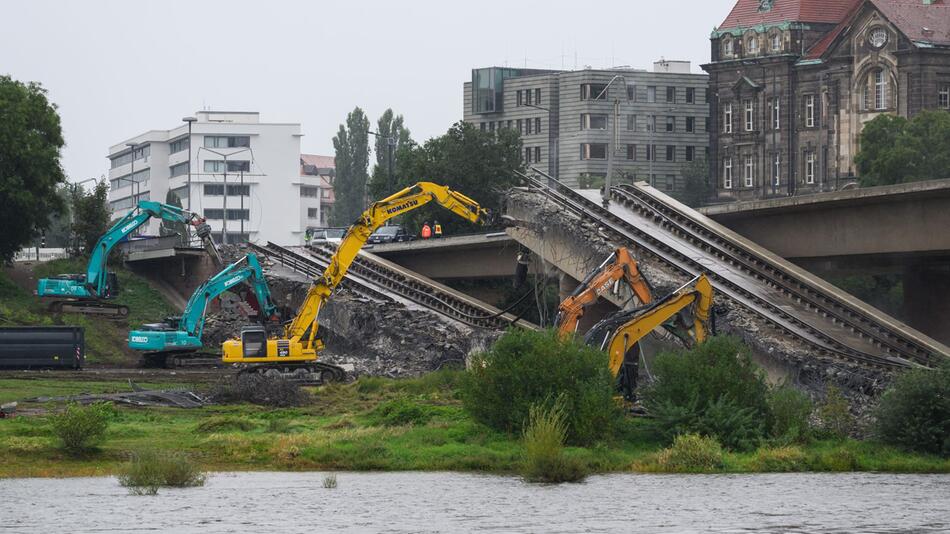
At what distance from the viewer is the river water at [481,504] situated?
41.5m

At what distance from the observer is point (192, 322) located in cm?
8200

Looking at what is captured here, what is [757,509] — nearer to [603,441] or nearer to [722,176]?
[603,441]

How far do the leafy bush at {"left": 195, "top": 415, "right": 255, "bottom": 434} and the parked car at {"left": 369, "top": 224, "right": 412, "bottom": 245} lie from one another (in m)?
51.2

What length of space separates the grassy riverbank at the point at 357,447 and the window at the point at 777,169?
121 metres

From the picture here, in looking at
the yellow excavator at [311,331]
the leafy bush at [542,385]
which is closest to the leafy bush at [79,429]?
the leafy bush at [542,385]

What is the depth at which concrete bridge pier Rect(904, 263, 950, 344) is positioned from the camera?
3228 inches

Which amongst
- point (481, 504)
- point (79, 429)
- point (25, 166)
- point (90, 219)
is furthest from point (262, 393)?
point (90, 219)

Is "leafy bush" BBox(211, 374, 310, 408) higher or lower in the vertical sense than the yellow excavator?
lower

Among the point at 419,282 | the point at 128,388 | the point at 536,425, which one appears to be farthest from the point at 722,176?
the point at 536,425

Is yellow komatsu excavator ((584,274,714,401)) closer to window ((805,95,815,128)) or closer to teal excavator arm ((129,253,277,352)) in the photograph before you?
teal excavator arm ((129,253,277,352))

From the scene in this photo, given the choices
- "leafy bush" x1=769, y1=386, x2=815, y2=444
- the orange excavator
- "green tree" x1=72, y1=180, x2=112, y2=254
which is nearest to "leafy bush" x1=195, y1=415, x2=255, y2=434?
the orange excavator

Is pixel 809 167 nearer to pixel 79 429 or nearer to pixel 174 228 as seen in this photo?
pixel 174 228

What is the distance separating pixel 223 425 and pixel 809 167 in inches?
4845

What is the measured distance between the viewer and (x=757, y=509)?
4462 cm
